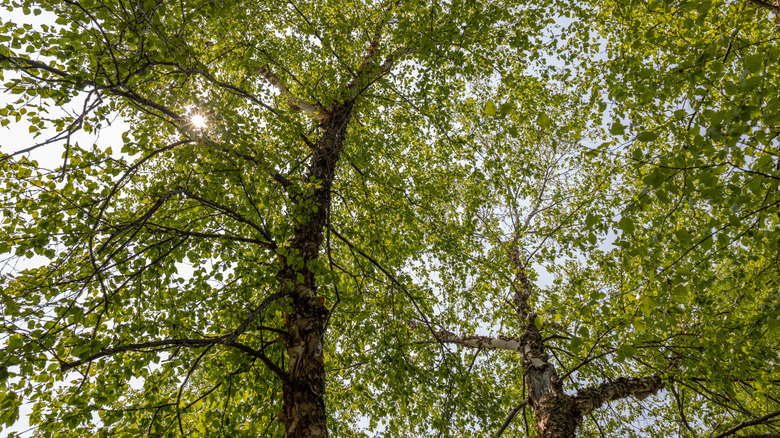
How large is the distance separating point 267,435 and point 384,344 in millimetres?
1929

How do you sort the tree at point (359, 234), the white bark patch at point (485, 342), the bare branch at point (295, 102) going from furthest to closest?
the white bark patch at point (485, 342), the bare branch at point (295, 102), the tree at point (359, 234)

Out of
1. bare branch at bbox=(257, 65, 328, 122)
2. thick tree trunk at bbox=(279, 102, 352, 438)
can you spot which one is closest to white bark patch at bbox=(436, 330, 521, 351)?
thick tree trunk at bbox=(279, 102, 352, 438)

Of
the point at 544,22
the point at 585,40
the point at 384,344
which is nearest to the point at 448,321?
the point at 384,344

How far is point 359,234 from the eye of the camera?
19.3ft

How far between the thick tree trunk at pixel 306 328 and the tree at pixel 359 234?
0.09ft

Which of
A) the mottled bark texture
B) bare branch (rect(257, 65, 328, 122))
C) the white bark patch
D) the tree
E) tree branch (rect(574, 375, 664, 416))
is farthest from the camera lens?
the white bark patch

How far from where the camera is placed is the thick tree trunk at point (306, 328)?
12.7 ft

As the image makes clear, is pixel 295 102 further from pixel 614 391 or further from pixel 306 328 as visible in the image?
pixel 614 391

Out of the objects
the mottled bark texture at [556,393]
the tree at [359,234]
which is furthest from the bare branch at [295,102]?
the mottled bark texture at [556,393]

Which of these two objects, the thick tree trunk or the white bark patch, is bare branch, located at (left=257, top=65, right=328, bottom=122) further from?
the white bark patch

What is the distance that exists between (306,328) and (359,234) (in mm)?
1894

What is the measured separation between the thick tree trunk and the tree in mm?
29

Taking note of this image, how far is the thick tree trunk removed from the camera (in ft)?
12.7

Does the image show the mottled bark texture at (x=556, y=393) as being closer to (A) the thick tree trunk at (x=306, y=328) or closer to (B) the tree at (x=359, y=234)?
(B) the tree at (x=359, y=234)
